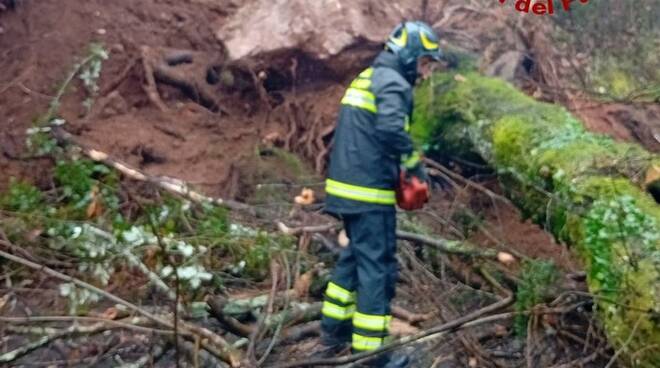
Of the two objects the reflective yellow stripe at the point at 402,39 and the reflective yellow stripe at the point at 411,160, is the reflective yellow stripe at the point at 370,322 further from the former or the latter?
the reflective yellow stripe at the point at 402,39

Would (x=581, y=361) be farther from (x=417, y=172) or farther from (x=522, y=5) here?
(x=522, y=5)

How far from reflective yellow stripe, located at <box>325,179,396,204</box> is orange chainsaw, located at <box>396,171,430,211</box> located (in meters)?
0.06

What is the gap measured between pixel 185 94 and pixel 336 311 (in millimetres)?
3979

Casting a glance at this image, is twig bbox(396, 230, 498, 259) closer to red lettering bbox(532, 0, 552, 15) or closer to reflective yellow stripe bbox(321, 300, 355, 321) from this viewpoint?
reflective yellow stripe bbox(321, 300, 355, 321)

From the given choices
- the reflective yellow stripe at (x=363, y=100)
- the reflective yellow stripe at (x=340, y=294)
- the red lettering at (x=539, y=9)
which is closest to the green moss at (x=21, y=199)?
the reflective yellow stripe at (x=340, y=294)

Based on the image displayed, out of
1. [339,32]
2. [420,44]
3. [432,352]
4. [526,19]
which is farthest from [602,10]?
[432,352]

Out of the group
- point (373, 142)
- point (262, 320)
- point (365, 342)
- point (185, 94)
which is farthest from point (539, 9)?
point (262, 320)

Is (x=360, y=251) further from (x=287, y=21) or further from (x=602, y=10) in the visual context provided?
(x=602, y=10)

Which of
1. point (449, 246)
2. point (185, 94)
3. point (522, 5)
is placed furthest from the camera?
point (522, 5)

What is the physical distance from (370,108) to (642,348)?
6.51ft

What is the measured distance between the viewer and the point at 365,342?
4.24 meters

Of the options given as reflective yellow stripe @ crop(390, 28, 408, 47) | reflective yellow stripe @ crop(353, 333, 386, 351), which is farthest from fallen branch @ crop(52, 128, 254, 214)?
reflective yellow stripe @ crop(390, 28, 408, 47)

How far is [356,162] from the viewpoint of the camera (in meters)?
4.38

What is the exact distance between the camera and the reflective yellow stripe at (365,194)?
4328 millimetres
